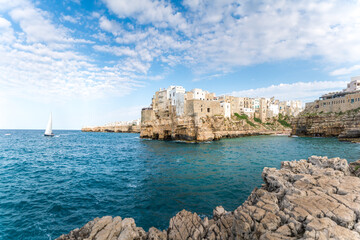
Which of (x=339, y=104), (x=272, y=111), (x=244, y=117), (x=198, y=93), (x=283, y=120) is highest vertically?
(x=198, y=93)

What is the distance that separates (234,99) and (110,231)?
83376 millimetres

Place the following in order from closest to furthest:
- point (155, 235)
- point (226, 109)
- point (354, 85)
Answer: point (155, 235) < point (354, 85) < point (226, 109)

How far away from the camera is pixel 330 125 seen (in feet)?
165

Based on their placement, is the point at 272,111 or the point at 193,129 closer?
the point at 193,129

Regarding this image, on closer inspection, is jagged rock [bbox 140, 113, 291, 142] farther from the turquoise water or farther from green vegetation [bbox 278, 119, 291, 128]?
the turquoise water

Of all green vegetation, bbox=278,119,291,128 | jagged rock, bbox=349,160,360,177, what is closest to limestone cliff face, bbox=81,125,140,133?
green vegetation, bbox=278,119,291,128

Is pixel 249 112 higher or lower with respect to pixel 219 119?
higher

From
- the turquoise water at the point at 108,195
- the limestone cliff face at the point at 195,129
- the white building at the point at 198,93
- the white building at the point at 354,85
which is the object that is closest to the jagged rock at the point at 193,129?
the limestone cliff face at the point at 195,129

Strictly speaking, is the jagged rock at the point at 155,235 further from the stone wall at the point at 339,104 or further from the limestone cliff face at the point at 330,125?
the stone wall at the point at 339,104

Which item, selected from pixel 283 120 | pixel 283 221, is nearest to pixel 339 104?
pixel 283 120

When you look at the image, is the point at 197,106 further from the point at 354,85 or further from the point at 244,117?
the point at 354,85

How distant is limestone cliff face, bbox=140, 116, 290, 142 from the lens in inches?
1767

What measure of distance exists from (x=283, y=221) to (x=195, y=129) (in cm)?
4026

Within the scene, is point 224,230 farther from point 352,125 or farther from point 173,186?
point 352,125
